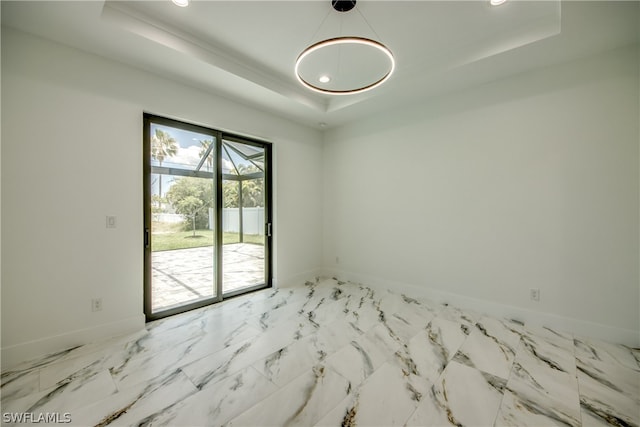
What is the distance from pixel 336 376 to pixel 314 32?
10.7 ft

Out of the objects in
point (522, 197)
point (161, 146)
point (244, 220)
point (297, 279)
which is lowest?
point (297, 279)

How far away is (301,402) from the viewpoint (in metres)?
1.80

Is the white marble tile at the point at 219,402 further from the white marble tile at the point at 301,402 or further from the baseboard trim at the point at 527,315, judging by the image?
the baseboard trim at the point at 527,315

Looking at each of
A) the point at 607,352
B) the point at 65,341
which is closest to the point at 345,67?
the point at 607,352

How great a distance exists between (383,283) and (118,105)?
4334 millimetres

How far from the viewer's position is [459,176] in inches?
139

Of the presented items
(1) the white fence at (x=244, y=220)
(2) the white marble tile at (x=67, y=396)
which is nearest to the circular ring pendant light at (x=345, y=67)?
(1) the white fence at (x=244, y=220)

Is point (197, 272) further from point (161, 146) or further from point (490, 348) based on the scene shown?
point (490, 348)

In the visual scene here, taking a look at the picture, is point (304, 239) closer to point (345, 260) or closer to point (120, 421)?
point (345, 260)

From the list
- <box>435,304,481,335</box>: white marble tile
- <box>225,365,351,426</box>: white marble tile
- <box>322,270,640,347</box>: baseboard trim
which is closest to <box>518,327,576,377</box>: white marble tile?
<box>322,270,640,347</box>: baseboard trim

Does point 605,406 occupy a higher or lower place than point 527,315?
lower

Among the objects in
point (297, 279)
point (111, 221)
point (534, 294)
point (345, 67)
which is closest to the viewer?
point (111, 221)

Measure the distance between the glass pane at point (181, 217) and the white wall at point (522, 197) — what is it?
2.66m

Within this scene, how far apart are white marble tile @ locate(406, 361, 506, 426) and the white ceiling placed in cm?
315
